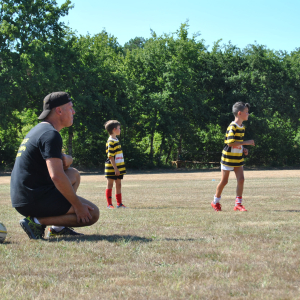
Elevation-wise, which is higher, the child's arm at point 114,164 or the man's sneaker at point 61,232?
the child's arm at point 114,164

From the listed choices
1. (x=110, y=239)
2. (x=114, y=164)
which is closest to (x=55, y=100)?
(x=110, y=239)

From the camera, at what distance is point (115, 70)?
3650 centimetres

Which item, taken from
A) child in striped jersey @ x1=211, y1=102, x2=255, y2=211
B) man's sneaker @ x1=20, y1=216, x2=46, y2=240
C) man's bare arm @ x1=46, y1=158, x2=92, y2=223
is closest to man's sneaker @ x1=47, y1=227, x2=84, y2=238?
man's sneaker @ x1=20, y1=216, x2=46, y2=240

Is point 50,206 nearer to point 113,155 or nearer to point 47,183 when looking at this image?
point 47,183

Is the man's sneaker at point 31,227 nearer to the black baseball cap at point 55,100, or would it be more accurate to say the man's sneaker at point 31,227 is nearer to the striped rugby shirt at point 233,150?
the black baseball cap at point 55,100

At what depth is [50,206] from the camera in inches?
175

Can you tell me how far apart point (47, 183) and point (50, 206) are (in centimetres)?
26

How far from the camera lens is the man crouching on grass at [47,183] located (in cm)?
422

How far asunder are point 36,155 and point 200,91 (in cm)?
3606

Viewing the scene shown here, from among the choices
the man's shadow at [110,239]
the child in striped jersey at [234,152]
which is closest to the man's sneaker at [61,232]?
the man's shadow at [110,239]

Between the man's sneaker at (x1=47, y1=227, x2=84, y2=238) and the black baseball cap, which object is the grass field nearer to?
the man's sneaker at (x1=47, y1=227, x2=84, y2=238)

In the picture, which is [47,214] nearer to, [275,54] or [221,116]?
[221,116]

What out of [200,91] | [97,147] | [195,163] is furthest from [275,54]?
[97,147]

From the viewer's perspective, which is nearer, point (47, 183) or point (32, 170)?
point (32, 170)
